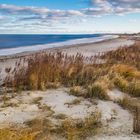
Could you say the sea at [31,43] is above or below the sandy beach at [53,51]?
below

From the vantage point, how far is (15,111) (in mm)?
9250

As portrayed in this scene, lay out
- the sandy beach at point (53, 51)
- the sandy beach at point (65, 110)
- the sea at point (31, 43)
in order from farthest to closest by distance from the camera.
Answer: the sea at point (31, 43) → the sandy beach at point (53, 51) → the sandy beach at point (65, 110)

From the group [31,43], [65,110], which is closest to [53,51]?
[65,110]

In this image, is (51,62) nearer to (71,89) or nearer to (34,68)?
(34,68)

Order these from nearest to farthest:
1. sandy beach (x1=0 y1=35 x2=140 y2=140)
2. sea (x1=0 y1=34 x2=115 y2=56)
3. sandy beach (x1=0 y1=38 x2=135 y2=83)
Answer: sandy beach (x1=0 y1=35 x2=140 y2=140), sandy beach (x1=0 y1=38 x2=135 y2=83), sea (x1=0 y1=34 x2=115 y2=56)

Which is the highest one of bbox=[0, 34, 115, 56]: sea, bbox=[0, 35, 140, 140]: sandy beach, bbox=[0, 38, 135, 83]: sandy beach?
bbox=[0, 35, 140, 140]: sandy beach

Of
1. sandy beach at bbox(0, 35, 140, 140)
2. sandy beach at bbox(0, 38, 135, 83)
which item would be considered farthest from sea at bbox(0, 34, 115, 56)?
sandy beach at bbox(0, 35, 140, 140)

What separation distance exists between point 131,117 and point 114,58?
11.4m

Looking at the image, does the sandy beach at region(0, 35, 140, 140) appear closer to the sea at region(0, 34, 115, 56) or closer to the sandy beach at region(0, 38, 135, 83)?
the sandy beach at region(0, 38, 135, 83)

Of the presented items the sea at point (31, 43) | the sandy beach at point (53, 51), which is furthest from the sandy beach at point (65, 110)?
the sea at point (31, 43)

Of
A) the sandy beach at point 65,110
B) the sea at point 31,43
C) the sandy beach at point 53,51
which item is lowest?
the sea at point 31,43

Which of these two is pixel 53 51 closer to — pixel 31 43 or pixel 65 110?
pixel 65 110

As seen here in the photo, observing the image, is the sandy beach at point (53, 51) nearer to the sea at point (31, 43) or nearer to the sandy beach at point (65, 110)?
the sandy beach at point (65, 110)

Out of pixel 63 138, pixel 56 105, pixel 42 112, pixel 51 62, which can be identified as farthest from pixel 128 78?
pixel 63 138
